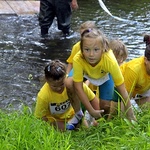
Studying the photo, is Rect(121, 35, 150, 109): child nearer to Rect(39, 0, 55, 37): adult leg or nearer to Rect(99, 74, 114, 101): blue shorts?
Rect(99, 74, 114, 101): blue shorts

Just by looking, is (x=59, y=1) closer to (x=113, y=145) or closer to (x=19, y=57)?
(x=19, y=57)

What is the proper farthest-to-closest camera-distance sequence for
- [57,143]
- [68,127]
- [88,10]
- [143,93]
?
[88,10] → [143,93] → [68,127] → [57,143]

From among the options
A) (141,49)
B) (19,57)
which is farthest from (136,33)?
(19,57)

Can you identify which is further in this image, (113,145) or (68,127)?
(68,127)

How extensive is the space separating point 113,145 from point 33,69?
119 inches

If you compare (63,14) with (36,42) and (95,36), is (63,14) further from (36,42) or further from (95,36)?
(95,36)

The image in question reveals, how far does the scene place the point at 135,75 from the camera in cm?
440

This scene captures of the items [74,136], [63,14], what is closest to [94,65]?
[74,136]

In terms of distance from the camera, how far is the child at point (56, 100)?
4152 millimetres

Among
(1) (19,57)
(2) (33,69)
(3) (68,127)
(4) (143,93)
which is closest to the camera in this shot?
(3) (68,127)

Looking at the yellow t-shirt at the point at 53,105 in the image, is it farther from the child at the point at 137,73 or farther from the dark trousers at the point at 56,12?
the dark trousers at the point at 56,12

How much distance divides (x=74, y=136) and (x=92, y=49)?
30.9 inches

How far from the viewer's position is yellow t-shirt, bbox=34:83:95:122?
14.2 feet

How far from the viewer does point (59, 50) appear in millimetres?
7246
